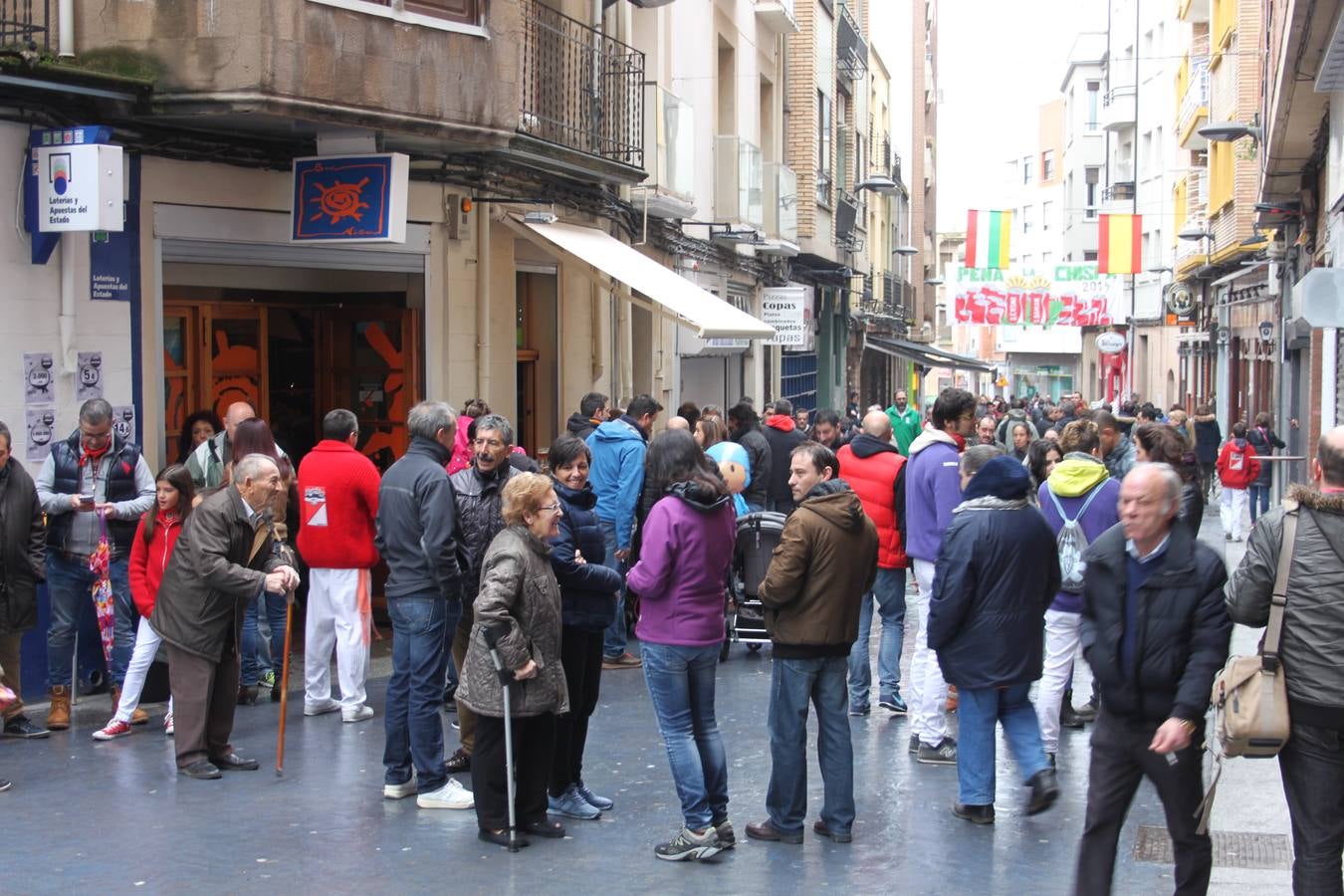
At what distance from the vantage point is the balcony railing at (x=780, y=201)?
2387cm

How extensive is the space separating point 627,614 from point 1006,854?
19.7 ft

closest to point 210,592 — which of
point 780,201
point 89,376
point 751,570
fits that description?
point 89,376

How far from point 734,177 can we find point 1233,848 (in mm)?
15886

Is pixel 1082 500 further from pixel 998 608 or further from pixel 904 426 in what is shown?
pixel 904 426

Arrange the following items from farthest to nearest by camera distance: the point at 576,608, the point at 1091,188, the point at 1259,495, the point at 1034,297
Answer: the point at 1091,188, the point at 1034,297, the point at 1259,495, the point at 576,608

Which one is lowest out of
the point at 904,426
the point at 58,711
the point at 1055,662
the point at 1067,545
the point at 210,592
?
the point at 58,711

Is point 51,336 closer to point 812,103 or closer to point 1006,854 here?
point 1006,854

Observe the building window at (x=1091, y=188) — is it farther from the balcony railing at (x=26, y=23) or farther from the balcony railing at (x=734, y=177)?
the balcony railing at (x=26, y=23)

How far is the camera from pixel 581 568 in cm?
697

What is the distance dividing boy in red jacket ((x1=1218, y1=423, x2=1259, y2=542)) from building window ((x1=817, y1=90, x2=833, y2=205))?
10.2 m

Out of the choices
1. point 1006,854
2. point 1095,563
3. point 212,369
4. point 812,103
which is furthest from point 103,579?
point 812,103

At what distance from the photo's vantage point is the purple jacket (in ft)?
21.5

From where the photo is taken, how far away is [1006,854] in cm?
676

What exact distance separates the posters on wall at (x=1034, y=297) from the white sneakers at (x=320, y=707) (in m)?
33.2
